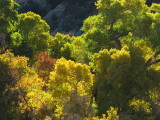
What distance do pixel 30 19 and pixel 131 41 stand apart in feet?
74.5

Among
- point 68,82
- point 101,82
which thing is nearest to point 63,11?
point 101,82

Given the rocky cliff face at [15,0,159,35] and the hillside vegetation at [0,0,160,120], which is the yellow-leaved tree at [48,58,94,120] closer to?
the hillside vegetation at [0,0,160,120]

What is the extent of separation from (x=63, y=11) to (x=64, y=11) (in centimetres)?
54

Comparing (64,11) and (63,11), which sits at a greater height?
(63,11)

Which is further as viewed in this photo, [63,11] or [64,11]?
[63,11]

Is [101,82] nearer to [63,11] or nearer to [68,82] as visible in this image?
[68,82]

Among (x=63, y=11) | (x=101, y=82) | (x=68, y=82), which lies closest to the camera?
(x=68, y=82)

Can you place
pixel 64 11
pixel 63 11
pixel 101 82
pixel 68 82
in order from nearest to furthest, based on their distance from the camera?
1. pixel 68 82
2. pixel 101 82
3. pixel 64 11
4. pixel 63 11

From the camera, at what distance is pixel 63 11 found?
4990 inches

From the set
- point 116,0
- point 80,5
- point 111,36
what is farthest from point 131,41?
point 80,5

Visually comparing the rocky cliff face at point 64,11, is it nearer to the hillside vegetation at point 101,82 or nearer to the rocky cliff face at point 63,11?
the rocky cliff face at point 63,11

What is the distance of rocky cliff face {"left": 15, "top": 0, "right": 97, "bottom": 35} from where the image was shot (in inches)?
4621

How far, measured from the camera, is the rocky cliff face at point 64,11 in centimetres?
11719

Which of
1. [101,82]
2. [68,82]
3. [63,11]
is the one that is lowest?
[68,82]
